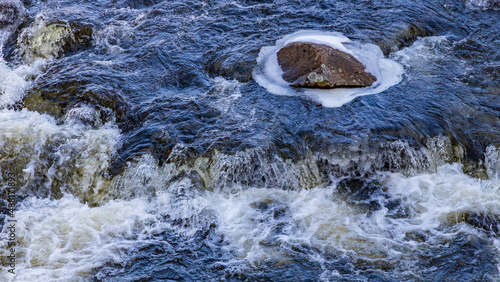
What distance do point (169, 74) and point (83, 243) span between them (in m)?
3.87

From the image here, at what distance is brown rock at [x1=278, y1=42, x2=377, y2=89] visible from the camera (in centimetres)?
852

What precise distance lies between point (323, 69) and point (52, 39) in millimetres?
5547

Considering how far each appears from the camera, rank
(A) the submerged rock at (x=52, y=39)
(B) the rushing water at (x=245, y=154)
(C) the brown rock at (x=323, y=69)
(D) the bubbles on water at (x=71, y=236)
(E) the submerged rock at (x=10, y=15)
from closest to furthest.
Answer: (D) the bubbles on water at (x=71, y=236), (B) the rushing water at (x=245, y=154), (C) the brown rock at (x=323, y=69), (A) the submerged rock at (x=52, y=39), (E) the submerged rock at (x=10, y=15)

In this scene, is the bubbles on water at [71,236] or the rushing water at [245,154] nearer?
the bubbles on water at [71,236]

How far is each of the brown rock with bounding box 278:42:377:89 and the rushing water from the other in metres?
0.22

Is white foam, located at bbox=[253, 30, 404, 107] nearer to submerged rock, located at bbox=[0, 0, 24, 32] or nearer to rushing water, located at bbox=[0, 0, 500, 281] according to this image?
rushing water, located at bbox=[0, 0, 500, 281]

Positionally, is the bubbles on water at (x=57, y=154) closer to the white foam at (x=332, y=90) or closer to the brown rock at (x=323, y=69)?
the white foam at (x=332, y=90)

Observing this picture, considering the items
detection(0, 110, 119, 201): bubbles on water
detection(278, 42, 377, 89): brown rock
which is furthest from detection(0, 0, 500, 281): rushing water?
detection(278, 42, 377, 89): brown rock

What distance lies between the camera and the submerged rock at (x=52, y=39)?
32.6 feet

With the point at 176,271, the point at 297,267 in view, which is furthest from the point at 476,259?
the point at 176,271

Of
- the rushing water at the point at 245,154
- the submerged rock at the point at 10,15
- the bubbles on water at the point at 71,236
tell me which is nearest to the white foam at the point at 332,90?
the rushing water at the point at 245,154

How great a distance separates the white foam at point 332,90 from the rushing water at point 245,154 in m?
0.04

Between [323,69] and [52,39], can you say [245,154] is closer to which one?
[323,69]

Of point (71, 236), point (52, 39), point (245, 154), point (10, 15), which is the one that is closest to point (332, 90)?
point (245, 154)
